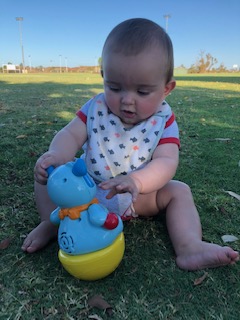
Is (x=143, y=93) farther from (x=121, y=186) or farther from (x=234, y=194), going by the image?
(x=234, y=194)

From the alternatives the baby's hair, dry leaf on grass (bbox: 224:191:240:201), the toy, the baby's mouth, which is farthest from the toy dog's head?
dry leaf on grass (bbox: 224:191:240:201)

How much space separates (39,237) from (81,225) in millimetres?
384

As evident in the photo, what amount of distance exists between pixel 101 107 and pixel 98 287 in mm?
904

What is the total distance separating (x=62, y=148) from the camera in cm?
169

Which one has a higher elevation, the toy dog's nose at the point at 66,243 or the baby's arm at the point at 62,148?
the baby's arm at the point at 62,148

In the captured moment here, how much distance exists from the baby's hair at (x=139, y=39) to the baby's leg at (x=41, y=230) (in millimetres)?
784

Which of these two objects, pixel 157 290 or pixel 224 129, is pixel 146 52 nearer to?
pixel 157 290

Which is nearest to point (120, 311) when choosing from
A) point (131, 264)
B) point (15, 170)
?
point (131, 264)

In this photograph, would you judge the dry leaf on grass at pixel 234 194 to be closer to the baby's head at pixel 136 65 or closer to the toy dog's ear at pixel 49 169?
the baby's head at pixel 136 65

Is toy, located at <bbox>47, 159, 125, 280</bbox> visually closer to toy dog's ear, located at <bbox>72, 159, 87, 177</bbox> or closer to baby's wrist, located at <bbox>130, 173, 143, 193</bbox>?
toy dog's ear, located at <bbox>72, 159, 87, 177</bbox>

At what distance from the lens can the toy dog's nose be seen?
130 centimetres

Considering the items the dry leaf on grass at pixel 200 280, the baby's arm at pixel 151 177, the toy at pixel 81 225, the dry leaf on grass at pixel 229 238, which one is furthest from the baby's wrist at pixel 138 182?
the dry leaf on grass at pixel 229 238

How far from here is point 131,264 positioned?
4.91ft

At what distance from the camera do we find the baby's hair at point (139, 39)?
146cm
